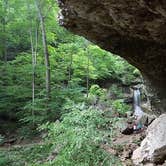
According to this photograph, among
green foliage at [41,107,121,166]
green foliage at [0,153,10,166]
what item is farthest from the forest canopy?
green foliage at [41,107,121,166]

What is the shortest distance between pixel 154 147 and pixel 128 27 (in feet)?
10.1

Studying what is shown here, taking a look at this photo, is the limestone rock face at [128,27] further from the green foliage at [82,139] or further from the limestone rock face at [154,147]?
the green foliage at [82,139]

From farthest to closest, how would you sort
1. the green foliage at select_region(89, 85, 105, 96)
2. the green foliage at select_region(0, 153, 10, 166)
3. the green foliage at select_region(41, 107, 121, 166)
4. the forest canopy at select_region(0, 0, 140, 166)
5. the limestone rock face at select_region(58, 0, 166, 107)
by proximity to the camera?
the green foliage at select_region(89, 85, 105, 96) < the forest canopy at select_region(0, 0, 140, 166) < the green foliage at select_region(0, 153, 10, 166) < the green foliage at select_region(41, 107, 121, 166) < the limestone rock face at select_region(58, 0, 166, 107)

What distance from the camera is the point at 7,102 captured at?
1516 cm

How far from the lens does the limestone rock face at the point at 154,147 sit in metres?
7.24

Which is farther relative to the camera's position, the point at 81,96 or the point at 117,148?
the point at 81,96

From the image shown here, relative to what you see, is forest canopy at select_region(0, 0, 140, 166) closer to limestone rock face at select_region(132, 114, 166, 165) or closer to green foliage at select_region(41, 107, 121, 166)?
limestone rock face at select_region(132, 114, 166, 165)

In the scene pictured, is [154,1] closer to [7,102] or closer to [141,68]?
[141,68]

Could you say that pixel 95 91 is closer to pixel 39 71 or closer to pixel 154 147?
pixel 39 71

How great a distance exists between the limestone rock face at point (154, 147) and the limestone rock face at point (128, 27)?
3.67 ft

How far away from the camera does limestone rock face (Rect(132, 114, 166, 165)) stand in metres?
7.24

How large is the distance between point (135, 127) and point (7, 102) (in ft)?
21.8

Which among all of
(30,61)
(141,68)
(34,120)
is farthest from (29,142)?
(141,68)

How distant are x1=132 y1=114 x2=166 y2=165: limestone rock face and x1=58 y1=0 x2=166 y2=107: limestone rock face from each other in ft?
3.67
